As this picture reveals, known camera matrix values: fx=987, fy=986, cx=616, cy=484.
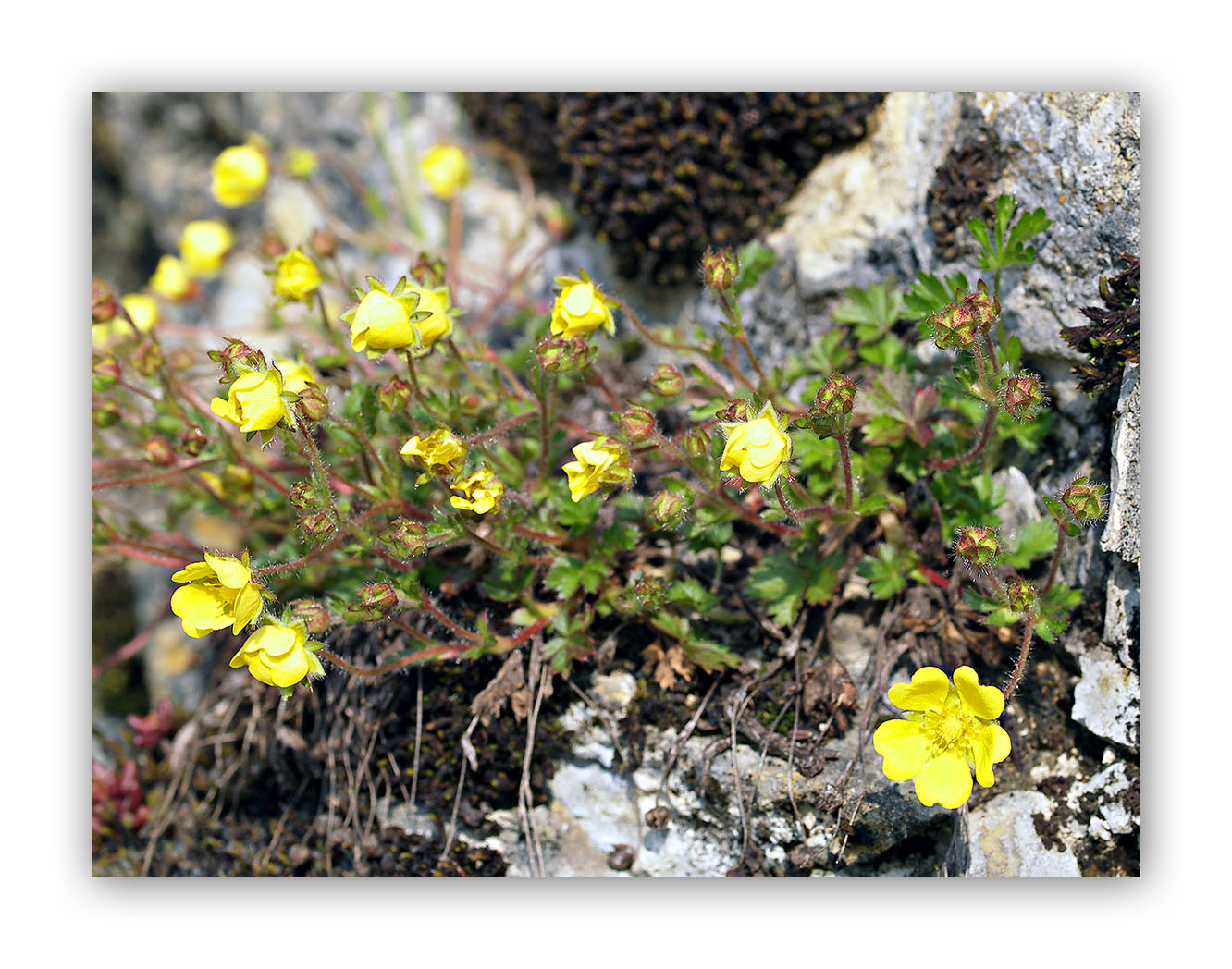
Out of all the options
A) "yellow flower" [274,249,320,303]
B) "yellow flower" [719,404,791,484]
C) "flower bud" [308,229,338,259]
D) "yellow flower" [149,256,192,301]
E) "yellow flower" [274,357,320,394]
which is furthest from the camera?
"yellow flower" [149,256,192,301]

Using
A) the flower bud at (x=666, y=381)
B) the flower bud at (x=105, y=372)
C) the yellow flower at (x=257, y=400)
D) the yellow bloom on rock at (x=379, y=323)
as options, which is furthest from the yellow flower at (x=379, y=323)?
the flower bud at (x=105, y=372)

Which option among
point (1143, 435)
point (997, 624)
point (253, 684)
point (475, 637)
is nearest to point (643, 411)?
point (475, 637)

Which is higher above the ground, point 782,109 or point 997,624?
point 782,109

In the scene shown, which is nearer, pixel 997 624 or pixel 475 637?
pixel 997 624

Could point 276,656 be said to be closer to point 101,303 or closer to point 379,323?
point 379,323

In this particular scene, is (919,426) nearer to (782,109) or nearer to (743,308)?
(743,308)

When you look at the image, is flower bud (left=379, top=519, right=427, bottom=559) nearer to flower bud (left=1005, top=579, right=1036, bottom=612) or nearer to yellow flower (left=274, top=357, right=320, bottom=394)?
yellow flower (left=274, top=357, right=320, bottom=394)

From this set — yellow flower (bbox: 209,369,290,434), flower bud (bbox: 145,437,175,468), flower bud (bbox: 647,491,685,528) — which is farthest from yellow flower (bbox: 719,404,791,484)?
flower bud (bbox: 145,437,175,468)
